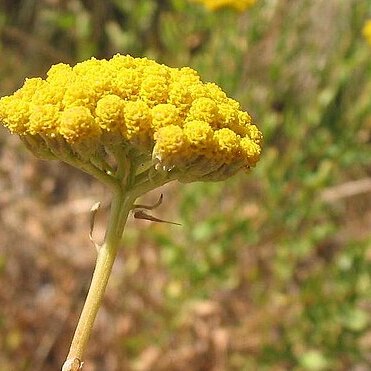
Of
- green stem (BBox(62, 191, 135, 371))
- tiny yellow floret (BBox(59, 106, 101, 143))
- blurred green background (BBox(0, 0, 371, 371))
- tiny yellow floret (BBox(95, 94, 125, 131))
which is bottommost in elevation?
green stem (BBox(62, 191, 135, 371))

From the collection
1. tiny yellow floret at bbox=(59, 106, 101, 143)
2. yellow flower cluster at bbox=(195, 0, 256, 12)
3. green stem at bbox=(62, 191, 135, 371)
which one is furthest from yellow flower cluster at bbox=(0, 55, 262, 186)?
yellow flower cluster at bbox=(195, 0, 256, 12)

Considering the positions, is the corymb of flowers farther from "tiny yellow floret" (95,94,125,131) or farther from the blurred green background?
the blurred green background

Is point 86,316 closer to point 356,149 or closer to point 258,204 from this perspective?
point 356,149

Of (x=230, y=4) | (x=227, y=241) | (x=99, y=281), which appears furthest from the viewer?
(x=227, y=241)

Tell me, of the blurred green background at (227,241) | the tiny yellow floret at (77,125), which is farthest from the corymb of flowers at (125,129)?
the blurred green background at (227,241)

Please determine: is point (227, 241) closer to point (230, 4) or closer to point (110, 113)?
point (230, 4)

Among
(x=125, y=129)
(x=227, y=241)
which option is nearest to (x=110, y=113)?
(x=125, y=129)
